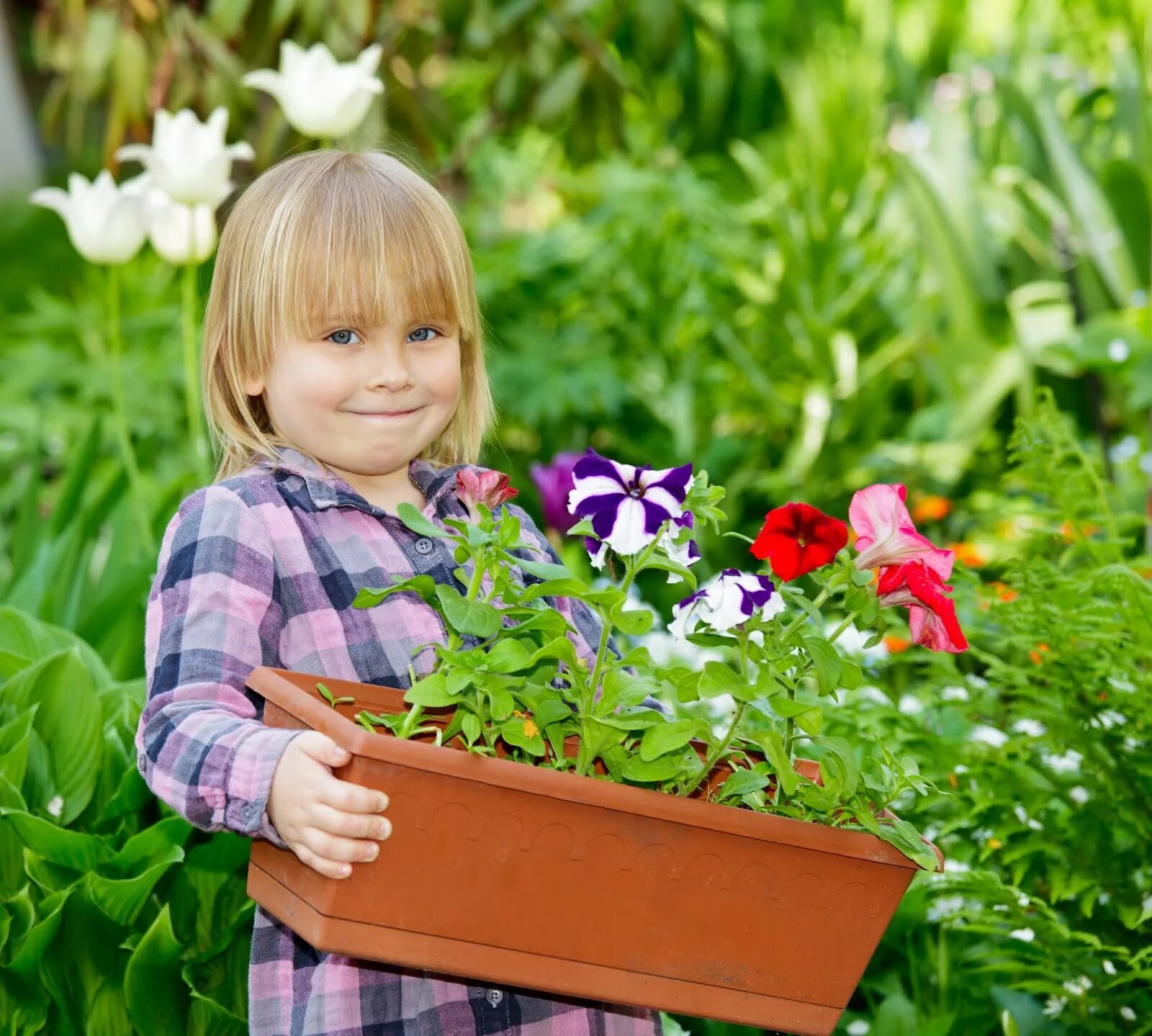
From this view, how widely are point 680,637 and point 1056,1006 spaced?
984 mm

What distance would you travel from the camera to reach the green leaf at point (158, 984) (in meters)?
1.65

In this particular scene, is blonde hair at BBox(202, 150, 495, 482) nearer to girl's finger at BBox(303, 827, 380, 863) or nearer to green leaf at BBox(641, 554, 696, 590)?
green leaf at BBox(641, 554, 696, 590)

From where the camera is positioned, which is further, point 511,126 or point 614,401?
point 614,401

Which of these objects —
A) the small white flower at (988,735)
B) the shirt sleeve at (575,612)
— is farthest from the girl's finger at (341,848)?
the small white flower at (988,735)

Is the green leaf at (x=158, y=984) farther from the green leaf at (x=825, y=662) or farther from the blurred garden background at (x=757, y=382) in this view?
the green leaf at (x=825, y=662)

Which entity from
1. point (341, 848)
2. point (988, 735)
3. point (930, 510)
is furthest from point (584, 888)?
point (930, 510)

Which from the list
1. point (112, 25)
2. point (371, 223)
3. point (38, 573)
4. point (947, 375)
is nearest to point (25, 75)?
point (112, 25)

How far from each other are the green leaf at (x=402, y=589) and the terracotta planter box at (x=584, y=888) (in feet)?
0.25

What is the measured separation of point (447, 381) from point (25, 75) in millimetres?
7867

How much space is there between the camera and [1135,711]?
182 centimetres

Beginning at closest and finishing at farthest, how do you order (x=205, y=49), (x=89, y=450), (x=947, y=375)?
1. (x=89, y=450)
2. (x=205, y=49)
3. (x=947, y=375)

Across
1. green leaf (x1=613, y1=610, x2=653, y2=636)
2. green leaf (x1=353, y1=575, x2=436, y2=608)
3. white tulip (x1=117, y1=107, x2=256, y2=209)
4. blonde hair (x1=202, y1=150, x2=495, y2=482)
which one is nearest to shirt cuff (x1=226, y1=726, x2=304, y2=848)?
green leaf (x1=353, y1=575, x2=436, y2=608)

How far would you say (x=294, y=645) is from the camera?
1355 millimetres

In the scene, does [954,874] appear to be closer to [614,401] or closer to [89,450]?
[89,450]
